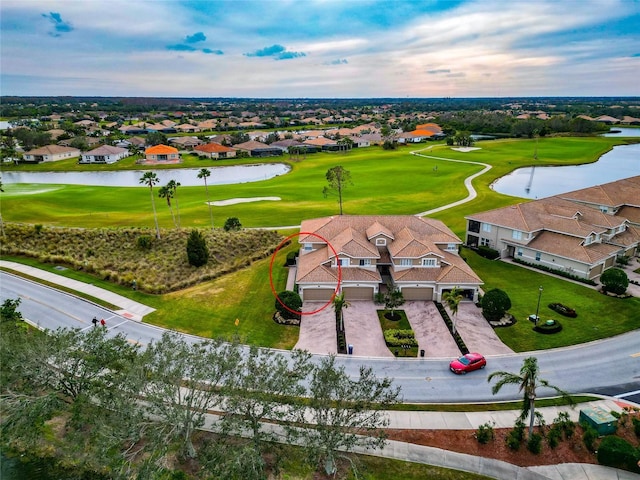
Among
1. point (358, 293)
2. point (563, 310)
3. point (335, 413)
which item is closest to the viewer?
point (335, 413)

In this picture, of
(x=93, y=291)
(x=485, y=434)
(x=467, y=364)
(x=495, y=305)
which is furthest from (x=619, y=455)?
(x=93, y=291)

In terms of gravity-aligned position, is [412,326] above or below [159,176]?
below

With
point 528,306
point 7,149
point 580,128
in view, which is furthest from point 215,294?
point 580,128

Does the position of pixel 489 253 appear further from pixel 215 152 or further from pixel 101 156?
pixel 101 156

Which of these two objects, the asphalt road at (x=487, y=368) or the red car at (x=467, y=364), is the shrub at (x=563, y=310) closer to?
the asphalt road at (x=487, y=368)

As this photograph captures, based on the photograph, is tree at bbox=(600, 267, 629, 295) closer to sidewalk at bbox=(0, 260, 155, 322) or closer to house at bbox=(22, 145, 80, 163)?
sidewalk at bbox=(0, 260, 155, 322)

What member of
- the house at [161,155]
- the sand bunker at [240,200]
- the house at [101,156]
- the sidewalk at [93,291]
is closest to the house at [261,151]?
the house at [161,155]

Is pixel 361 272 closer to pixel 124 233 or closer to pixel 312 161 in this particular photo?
pixel 124 233

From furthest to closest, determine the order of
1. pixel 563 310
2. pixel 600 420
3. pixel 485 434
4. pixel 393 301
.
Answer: pixel 563 310
pixel 393 301
pixel 600 420
pixel 485 434
